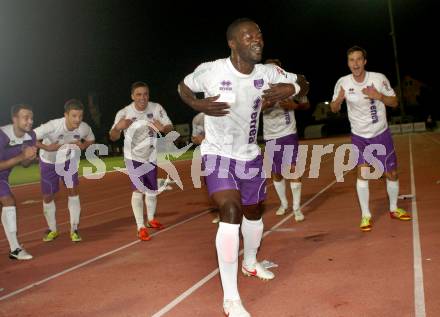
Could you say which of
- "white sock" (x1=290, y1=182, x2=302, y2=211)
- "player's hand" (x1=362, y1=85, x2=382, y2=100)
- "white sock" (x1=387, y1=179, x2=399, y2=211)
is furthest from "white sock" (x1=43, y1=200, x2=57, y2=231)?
"white sock" (x1=387, y1=179, x2=399, y2=211)

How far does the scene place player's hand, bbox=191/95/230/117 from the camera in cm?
424

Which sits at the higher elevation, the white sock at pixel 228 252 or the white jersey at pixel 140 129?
the white jersey at pixel 140 129

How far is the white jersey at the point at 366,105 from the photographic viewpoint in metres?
6.90

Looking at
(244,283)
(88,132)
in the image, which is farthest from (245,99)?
(88,132)

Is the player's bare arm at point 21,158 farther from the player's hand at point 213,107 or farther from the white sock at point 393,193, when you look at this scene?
the white sock at point 393,193

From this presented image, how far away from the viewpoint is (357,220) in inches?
297

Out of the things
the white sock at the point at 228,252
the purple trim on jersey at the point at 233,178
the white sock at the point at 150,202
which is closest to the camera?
the white sock at the point at 228,252

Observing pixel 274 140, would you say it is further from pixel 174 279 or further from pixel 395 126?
pixel 395 126

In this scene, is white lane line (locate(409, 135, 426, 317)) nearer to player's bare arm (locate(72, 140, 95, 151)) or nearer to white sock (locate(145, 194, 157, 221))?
white sock (locate(145, 194, 157, 221))

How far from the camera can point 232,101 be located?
4312 millimetres

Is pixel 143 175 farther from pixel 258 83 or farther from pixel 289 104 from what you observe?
pixel 258 83

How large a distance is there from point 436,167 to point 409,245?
353 inches

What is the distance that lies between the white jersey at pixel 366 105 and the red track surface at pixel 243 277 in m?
1.37

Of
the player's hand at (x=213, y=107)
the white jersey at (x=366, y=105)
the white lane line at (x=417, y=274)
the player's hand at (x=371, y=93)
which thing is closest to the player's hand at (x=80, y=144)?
the white jersey at (x=366, y=105)
